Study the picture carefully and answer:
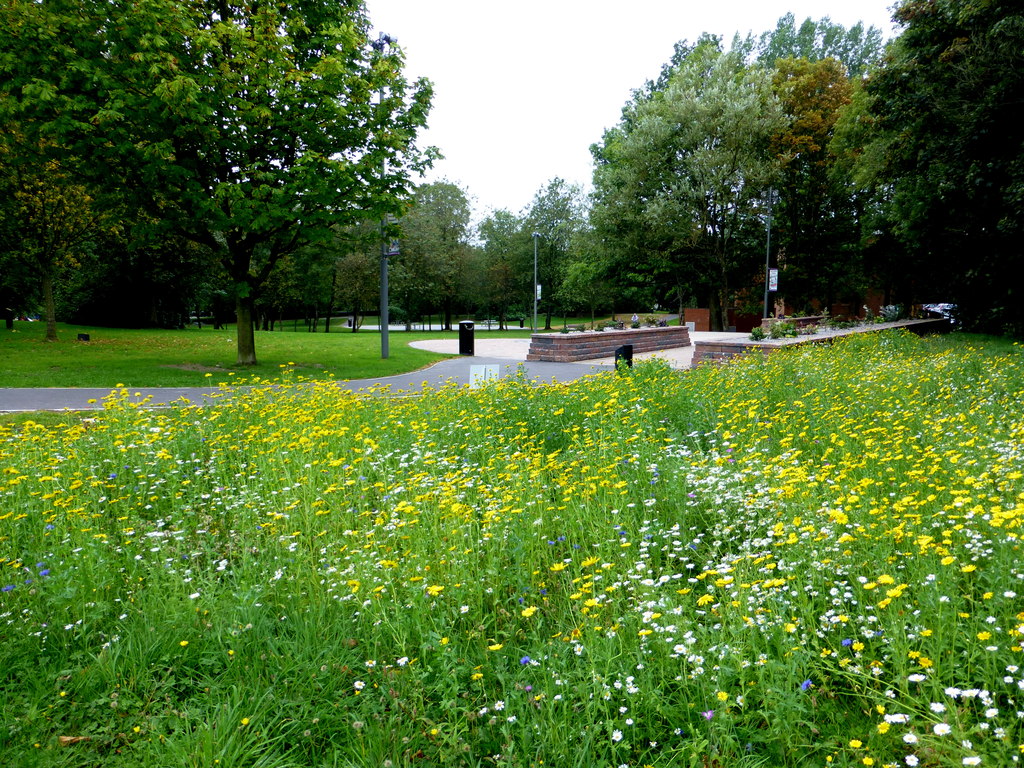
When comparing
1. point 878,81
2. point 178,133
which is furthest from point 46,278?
point 878,81

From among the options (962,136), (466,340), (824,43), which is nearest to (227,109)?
(466,340)

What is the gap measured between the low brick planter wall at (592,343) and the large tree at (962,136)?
9073 mm

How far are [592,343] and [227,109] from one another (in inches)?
494

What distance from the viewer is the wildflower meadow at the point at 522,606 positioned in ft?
7.66

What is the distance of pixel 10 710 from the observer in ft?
8.36

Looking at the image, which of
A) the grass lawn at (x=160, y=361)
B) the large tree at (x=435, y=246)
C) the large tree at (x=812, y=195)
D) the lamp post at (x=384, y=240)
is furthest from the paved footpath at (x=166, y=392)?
the large tree at (x=435, y=246)

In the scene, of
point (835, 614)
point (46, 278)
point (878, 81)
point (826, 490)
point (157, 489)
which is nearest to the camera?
point (835, 614)

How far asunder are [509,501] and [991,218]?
20.2 metres

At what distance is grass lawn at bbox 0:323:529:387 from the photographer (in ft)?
44.0

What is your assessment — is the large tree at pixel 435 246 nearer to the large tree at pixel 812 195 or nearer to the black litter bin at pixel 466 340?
the black litter bin at pixel 466 340

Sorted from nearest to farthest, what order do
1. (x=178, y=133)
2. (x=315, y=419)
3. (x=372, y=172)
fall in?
(x=315, y=419) < (x=178, y=133) < (x=372, y=172)

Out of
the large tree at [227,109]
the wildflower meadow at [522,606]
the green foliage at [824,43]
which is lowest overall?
the wildflower meadow at [522,606]

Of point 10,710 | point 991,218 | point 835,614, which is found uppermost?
point 991,218

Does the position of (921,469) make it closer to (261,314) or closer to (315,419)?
(315,419)
